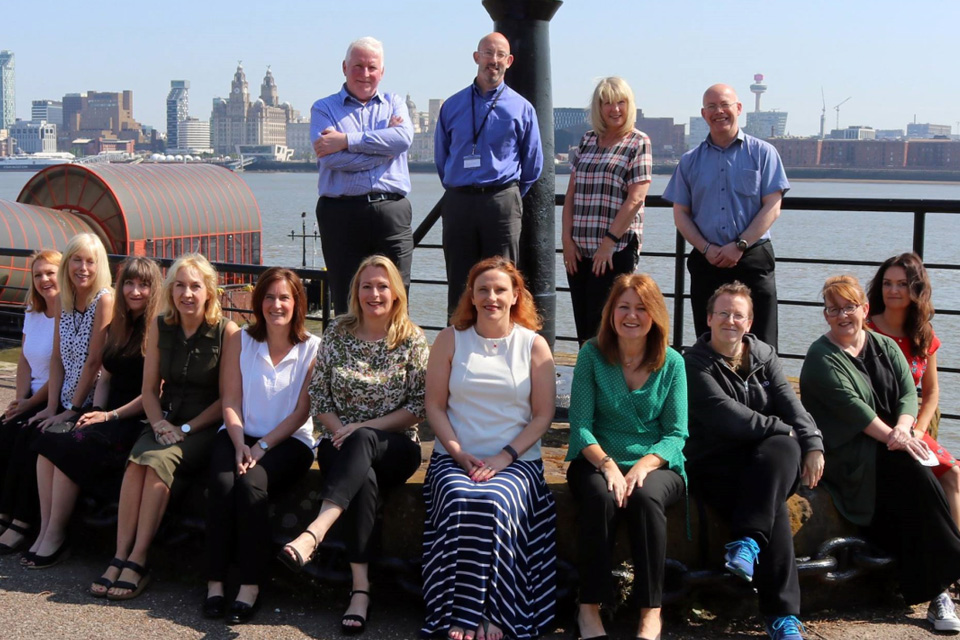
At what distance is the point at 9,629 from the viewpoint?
371 cm

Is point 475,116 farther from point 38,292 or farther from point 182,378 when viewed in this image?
point 38,292

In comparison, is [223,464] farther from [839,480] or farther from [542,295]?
[839,480]

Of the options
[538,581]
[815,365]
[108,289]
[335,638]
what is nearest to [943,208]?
[815,365]

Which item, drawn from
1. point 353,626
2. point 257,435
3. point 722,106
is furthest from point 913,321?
point 257,435

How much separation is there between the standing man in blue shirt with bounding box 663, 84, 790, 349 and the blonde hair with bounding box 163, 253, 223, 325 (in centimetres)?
220

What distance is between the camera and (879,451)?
4031 millimetres

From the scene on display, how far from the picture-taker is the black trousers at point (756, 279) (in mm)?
4996

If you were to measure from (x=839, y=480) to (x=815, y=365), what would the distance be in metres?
0.44

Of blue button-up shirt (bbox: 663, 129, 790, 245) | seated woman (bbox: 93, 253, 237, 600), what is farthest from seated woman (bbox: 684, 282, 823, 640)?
seated woman (bbox: 93, 253, 237, 600)

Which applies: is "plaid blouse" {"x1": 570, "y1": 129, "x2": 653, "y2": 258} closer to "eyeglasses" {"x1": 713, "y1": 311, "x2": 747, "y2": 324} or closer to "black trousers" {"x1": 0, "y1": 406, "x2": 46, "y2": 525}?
"eyeglasses" {"x1": 713, "y1": 311, "x2": 747, "y2": 324}

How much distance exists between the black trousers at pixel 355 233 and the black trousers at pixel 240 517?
1340 millimetres

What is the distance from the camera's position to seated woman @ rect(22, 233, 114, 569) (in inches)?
189

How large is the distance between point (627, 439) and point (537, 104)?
194 centimetres

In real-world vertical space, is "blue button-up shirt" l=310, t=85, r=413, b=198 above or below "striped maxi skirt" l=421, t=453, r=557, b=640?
above
